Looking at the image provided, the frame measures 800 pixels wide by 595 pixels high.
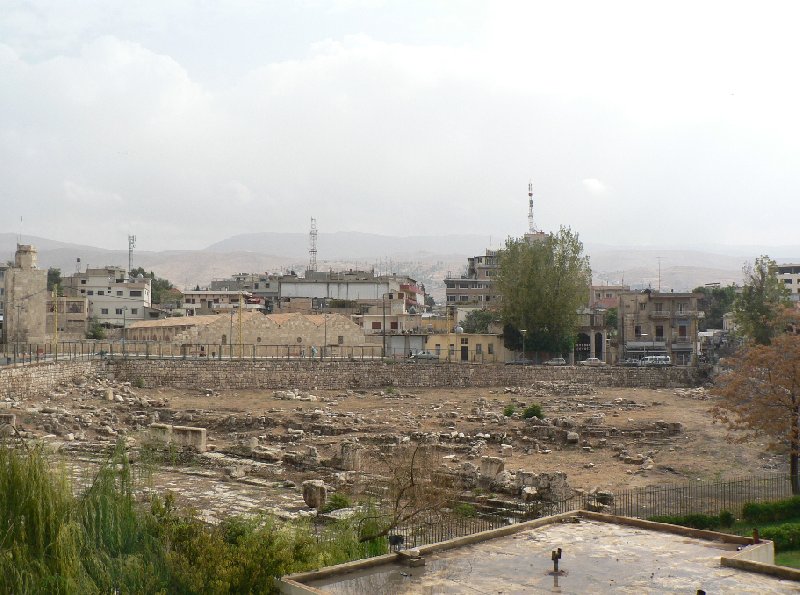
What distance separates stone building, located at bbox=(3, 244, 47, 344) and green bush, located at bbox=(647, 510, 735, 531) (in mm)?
43970

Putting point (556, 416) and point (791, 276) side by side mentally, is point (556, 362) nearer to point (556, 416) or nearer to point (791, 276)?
point (556, 416)

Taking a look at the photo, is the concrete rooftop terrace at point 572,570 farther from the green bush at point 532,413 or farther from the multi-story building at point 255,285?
the multi-story building at point 255,285

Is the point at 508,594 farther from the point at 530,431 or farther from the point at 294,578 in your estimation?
the point at 530,431

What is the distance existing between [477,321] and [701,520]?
219ft

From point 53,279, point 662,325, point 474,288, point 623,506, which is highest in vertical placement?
point 53,279

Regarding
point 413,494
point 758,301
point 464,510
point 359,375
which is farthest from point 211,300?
point 413,494

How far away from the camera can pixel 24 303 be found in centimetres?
5094

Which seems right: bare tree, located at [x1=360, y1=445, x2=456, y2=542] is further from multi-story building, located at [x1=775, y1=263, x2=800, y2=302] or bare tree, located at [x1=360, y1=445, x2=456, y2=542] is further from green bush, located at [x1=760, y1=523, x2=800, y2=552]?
multi-story building, located at [x1=775, y1=263, x2=800, y2=302]

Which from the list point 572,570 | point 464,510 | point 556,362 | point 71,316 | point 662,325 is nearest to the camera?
point 572,570

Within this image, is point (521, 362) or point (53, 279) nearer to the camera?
point (521, 362)

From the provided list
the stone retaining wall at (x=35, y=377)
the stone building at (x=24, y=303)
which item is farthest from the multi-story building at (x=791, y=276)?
the stone retaining wall at (x=35, y=377)

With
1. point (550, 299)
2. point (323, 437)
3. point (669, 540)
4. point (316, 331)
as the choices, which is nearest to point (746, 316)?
point (550, 299)

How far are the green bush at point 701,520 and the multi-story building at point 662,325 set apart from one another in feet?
183

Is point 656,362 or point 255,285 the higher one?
point 255,285
